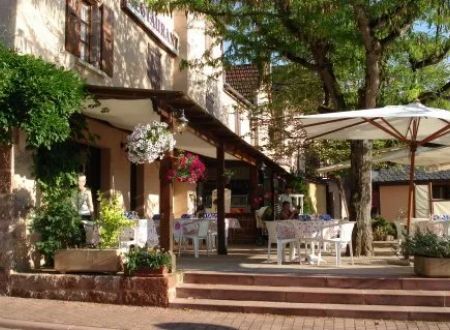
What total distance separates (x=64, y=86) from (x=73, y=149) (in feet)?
5.57

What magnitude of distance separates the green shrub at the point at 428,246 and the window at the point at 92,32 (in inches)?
287

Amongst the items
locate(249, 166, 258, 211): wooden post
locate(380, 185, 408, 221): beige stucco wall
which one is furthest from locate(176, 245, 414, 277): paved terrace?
locate(380, 185, 408, 221): beige stucco wall

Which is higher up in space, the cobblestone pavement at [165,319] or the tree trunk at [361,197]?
the tree trunk at [361,197]

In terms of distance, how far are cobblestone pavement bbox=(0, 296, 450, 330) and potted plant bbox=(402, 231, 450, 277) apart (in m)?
1.09

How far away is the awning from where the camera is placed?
895cm

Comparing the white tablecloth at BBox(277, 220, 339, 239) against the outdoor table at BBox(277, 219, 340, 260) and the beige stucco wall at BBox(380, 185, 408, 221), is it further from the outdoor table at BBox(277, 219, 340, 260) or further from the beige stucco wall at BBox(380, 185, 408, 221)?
the beige stucco wall at BBox(380, 185, 408, 221)

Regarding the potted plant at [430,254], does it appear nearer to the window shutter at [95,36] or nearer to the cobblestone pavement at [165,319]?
the cobblestone pavement at [165,319]

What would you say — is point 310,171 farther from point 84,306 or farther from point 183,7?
point 84,306

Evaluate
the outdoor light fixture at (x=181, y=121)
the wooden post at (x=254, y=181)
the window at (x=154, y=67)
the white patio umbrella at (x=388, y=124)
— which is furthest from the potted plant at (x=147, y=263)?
the wooden post at (x=254, y=181)

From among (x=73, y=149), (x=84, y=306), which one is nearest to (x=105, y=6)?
(x=73, y=149)

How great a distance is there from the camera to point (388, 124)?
10.1m

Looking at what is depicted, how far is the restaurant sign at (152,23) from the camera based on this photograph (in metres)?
14.0

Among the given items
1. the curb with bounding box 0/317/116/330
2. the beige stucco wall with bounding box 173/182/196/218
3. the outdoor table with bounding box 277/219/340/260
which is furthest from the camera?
the beige stucco wall with bounding box 173/182/196/218

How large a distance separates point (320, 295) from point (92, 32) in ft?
25.0
